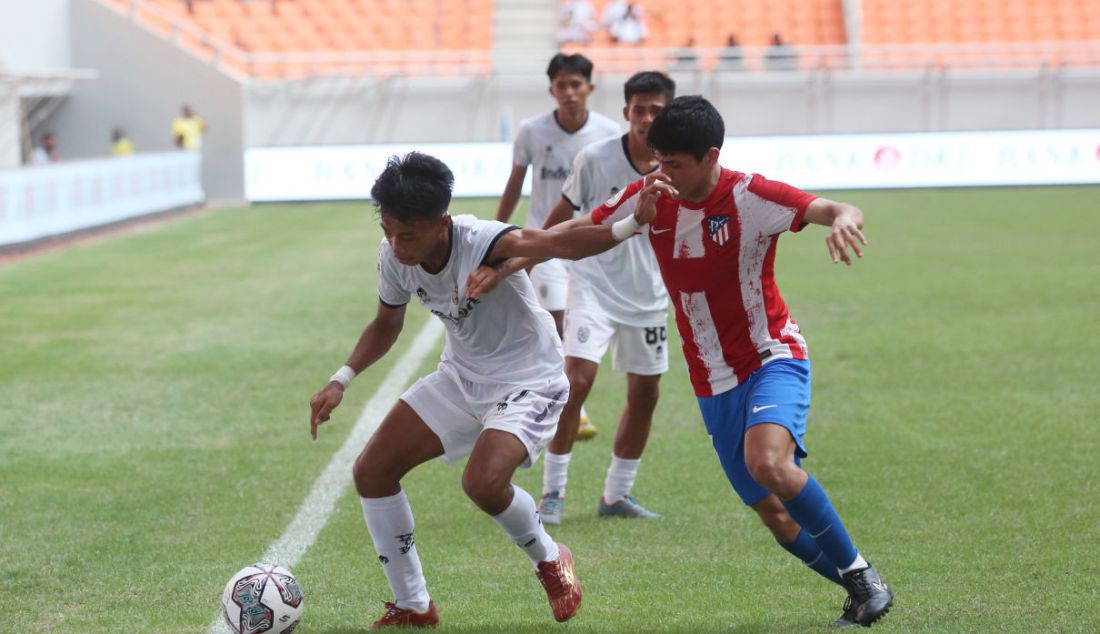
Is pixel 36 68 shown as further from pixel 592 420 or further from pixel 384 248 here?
pixel 384 248

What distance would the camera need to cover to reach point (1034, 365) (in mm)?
10719

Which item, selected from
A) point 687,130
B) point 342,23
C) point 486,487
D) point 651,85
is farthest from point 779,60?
point 486,487

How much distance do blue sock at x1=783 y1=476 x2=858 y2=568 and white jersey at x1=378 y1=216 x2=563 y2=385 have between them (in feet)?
3.30

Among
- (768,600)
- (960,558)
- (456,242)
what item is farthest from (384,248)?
(960,558)

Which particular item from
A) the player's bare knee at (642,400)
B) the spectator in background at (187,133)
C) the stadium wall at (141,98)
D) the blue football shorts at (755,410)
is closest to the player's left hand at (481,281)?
the blue football shorts at (755,410)

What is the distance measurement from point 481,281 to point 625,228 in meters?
0.54

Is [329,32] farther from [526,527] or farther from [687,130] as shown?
[526,527]

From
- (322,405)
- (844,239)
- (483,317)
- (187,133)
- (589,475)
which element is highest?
(844,239)

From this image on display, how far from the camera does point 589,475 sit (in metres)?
7.76

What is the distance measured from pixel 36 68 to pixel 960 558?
101ft

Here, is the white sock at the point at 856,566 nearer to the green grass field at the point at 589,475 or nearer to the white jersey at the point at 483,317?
the green grass field at the point at 589,475

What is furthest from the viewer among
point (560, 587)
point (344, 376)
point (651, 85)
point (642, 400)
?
point (642, 400)

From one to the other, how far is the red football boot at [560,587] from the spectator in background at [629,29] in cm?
3180

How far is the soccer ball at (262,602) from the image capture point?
4.87 metres
